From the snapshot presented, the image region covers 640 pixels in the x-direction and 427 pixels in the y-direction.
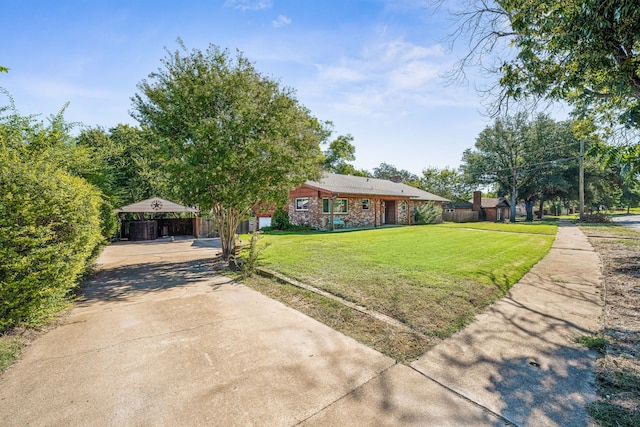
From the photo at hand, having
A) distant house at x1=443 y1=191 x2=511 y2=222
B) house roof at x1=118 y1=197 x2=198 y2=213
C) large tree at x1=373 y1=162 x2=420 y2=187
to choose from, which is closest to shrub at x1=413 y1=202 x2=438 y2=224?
distant house at x1=443 y1=191 x2=511 y2=222

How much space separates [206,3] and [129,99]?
11.7ft

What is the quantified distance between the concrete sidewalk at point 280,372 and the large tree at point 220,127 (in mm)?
3848

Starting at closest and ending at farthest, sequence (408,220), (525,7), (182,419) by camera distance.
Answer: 1. (182,419)
2. (525,7)
3. (408,220)

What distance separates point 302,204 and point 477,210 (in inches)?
1012

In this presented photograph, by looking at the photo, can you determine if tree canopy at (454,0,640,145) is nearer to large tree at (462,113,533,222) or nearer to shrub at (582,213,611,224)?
shrub at (582,213,611,224)

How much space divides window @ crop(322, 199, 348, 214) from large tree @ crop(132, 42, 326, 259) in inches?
407

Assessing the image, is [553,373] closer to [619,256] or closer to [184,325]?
[184,325]

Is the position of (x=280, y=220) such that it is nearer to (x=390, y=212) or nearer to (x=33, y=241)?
(x=390, y=212)

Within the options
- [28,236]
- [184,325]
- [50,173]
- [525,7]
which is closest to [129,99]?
[50,173]

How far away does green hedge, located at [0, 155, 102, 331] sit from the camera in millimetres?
3410

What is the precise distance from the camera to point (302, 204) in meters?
20.0

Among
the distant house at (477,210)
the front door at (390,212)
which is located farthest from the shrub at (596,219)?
the front door at (390,212)

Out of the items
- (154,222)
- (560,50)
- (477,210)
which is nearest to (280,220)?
(154,222)

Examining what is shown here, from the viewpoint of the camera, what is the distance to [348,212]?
19891 mm
